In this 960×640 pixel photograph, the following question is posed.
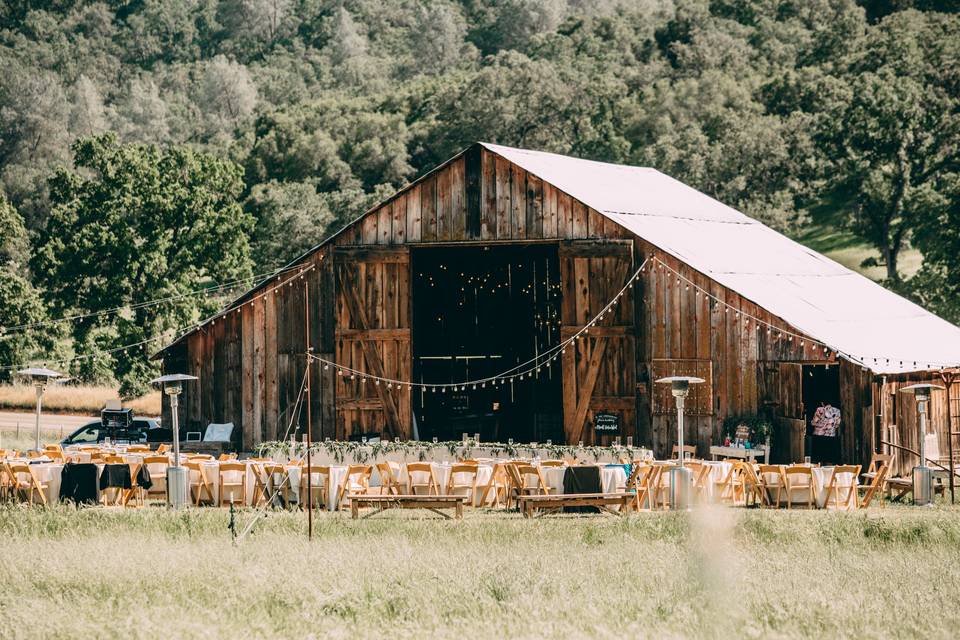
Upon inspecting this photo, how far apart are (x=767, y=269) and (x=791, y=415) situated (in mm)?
5490

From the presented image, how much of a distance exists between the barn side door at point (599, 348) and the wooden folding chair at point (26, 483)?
10228 millimetres

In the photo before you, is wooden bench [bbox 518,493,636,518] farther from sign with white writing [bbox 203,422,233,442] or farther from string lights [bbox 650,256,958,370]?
sign with white writing [bbox 203,422,233,442]

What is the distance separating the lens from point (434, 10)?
502 feet

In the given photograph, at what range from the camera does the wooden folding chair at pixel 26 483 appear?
2230cm

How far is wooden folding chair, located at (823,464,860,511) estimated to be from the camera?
22250mm

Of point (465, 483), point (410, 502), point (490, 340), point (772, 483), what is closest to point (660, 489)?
point (772, 483)

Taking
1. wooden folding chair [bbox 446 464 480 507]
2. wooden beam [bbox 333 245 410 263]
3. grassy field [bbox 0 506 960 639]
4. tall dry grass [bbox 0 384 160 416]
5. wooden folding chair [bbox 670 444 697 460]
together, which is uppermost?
wooden beam [bbox 333 245 410 263]

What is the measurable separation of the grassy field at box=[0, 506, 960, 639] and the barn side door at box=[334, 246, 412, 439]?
9.59 meters

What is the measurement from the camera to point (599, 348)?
2881 centimetres

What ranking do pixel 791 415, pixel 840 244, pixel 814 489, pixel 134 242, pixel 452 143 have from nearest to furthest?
pixel 814 489 → pixel 791 415 → pixel 134 242 → pixel 840 244 → pixel 452 143

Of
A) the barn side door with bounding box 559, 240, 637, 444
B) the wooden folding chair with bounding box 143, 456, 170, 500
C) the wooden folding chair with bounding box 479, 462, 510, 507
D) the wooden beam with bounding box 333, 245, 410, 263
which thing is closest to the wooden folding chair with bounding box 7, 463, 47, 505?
the wooden folding chair with bounding box 143, 456, 170, 500

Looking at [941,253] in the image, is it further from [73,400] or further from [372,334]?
[73,400]

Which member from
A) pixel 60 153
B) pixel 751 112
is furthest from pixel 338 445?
pixel 60 153

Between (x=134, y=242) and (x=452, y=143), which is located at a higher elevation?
(x=452, y=143)
